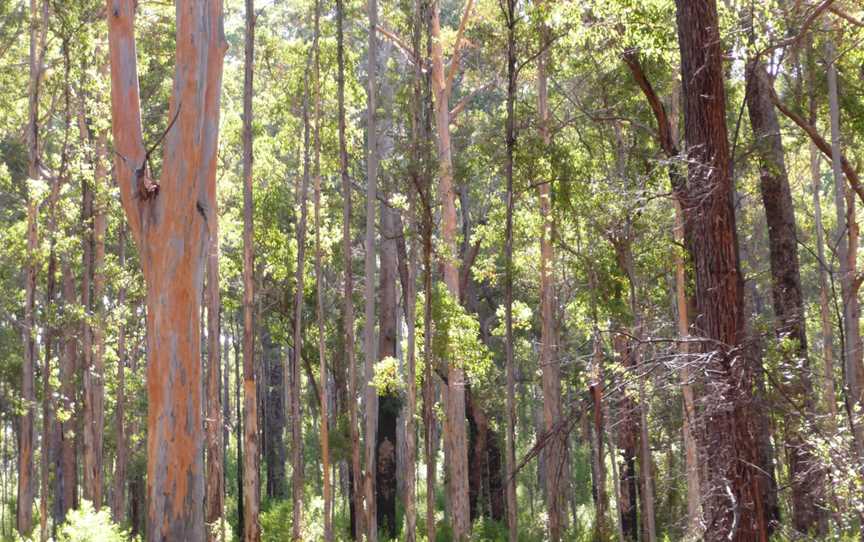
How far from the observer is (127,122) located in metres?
7.53

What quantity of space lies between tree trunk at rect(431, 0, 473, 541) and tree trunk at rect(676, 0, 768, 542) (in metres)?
8.15

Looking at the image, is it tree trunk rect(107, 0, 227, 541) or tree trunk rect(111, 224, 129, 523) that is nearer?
tree trunk rect(107, 0, 227, 541)

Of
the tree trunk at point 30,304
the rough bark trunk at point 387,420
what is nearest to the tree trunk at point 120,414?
the tree trunk at point 30,304

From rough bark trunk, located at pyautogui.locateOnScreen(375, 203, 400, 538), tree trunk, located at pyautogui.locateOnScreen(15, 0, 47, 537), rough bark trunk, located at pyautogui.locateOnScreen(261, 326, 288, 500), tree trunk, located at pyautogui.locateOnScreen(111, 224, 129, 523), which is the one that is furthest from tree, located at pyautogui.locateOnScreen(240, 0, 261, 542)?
rough bark trunk, located at pyautogui.locateOnScreen(261, 326, 288, 500)

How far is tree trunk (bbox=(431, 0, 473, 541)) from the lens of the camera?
16.6 m

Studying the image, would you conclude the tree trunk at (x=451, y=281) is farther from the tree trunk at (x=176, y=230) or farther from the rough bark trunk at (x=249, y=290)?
the tree trunk at (x=176, y=230)

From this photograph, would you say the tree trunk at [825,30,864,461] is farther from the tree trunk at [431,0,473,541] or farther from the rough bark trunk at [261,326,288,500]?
the rough bark trunk at [261,326,288,500]

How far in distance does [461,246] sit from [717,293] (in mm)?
18066

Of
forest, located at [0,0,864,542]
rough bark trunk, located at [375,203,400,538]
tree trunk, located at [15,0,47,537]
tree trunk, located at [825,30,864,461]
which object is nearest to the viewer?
forest, located at [0,0,864,542]

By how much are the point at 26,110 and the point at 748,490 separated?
19.3 metres

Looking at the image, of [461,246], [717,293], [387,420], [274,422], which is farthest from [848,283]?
[274,422]

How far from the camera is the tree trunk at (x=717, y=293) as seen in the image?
700cm

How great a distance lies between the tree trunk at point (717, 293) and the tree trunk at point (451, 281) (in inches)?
321

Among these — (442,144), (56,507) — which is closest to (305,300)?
(442,144)
